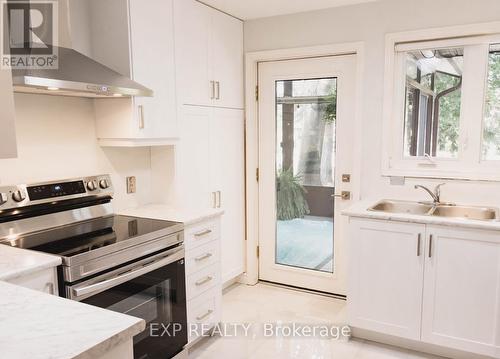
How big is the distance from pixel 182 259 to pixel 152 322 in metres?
0.39

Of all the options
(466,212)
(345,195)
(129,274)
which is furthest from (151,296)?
(466,212)

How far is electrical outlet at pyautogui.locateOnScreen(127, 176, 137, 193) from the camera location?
281cm

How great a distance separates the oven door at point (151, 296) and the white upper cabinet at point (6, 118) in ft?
2.38

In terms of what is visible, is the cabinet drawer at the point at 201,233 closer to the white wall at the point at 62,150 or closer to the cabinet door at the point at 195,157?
the cabinet door at the point at 195,157

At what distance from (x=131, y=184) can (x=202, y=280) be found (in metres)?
0.82

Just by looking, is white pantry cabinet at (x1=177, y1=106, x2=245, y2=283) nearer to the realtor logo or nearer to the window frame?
the realtor logo

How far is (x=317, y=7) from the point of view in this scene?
3.18 meters

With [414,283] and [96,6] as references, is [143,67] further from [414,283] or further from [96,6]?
[414,283]

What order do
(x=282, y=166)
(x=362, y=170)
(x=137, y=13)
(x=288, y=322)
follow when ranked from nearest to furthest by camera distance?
(x=137, y=13)
(x=288, y=322)
(x=362, y=170)
(x=282, y=166)

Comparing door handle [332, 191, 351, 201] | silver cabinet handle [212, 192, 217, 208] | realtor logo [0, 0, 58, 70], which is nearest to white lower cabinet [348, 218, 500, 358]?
door handle [332, 191, 351, 201]

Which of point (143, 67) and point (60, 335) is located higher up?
point (143, 67)

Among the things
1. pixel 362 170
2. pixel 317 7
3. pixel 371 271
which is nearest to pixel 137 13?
pixel 317 7

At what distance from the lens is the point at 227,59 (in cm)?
333

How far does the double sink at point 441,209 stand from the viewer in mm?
2713
